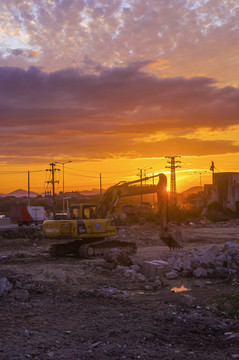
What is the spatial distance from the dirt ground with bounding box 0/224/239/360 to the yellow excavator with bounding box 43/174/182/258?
365 cm

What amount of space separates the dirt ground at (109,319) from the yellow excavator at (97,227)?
3647 mm

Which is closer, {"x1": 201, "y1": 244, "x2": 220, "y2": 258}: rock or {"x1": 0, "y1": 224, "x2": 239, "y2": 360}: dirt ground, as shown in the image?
{"x1": 0, "y1": 224, "x2": 239, "y2": 360}: dirt ground

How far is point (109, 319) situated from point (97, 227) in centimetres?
1060

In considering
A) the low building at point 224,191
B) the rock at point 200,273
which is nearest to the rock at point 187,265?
the rock at point 200,273

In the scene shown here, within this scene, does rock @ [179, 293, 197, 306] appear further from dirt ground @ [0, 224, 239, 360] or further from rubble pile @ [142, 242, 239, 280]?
rubble pile @ [142, 242, 239, 280]

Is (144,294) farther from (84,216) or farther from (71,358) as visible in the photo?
(84,216)

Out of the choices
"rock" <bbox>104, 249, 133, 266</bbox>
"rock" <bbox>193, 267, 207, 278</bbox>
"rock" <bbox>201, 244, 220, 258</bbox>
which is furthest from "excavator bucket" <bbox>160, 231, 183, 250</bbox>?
"rock" <bbox>193, 267, 207, 278</bbox>

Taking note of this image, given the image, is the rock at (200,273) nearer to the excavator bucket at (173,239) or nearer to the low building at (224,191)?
the excavator bucket at (173,239)

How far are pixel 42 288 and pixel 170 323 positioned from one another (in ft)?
15.6

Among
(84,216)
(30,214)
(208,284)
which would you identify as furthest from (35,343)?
(30,214)

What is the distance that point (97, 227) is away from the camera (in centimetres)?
1923

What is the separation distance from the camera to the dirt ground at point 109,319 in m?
6.79

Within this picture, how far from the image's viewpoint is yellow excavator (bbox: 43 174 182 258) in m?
18.4

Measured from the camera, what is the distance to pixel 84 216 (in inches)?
779
